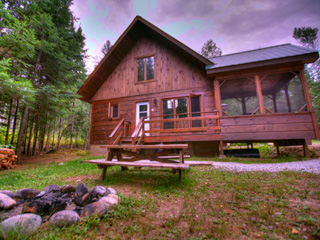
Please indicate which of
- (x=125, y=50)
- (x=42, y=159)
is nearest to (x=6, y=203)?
(x=42, y=159)

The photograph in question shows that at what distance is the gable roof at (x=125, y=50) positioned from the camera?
339 inches

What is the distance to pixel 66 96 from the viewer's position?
29.2ft

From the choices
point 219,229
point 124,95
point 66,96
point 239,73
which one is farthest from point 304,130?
point 66,96

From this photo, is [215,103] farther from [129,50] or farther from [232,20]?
[232,20]

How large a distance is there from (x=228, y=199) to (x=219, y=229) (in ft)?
2.91

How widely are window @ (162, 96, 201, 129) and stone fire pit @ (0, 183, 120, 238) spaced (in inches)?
244

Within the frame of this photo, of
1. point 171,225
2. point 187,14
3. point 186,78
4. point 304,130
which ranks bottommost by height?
point 171,225

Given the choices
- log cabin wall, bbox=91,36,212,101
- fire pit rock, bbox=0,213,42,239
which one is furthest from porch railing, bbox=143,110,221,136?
fire pit rock, bbox=0,213,42,239

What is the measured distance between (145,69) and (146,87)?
4.36ft

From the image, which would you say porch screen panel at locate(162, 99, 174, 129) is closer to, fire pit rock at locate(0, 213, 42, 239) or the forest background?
the forest background

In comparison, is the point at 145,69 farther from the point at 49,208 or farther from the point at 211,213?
the point at 211,213

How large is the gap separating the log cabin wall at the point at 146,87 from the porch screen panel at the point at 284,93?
3.51 m

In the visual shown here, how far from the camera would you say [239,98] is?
425 inches

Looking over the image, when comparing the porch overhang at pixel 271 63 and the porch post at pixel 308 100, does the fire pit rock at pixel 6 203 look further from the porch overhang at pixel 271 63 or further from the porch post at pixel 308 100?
the porch post at pixel 308 100
